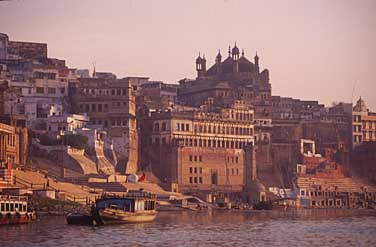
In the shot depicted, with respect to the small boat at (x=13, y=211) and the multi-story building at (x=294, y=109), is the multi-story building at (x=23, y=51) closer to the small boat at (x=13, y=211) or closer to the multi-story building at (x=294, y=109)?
the multi-story building at (x=294, y=109)

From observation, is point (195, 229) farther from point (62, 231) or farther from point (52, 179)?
point (52, 179)

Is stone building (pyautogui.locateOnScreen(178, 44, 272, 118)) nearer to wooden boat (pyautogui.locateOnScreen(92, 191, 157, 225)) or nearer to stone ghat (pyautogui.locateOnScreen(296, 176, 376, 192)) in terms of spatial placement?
stone ghat (pyautogui.locateOnScreen(296, 176, 376, 192))

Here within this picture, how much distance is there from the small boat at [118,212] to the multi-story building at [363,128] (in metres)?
12.9

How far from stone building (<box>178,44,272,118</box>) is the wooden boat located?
12896 millimetres

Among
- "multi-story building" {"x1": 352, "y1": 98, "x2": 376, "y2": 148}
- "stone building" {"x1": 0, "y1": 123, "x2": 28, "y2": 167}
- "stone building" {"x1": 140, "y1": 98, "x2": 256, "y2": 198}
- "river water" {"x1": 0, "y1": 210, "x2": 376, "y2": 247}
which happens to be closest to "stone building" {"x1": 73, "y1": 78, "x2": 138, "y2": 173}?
"stone building" {"x1": 140, "y1": 98, "x2": 256, "y2": 198}

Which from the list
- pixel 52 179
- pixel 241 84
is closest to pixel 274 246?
pixel 52 179

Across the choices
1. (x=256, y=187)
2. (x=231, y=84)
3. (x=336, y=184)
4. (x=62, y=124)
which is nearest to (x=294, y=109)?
(x=231, y=84)

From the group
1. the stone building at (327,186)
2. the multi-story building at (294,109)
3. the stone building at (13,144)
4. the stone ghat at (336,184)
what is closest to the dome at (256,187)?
the stone building at (327,186)

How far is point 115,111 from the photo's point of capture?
27.0 meters

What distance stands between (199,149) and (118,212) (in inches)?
455

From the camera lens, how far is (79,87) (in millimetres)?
27656

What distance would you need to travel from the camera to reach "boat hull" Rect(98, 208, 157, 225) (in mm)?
17047

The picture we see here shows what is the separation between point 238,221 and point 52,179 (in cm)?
485

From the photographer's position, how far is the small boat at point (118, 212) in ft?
55.9
